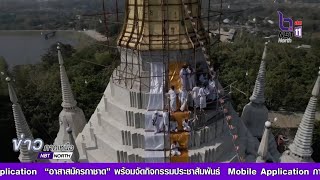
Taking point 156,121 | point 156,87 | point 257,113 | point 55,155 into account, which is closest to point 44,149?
point 55,155

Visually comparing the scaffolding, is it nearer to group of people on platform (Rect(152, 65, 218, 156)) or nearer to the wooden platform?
the wooden platform

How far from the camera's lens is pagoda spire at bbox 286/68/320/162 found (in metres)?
12.1

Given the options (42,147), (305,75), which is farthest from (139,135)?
(305,75)

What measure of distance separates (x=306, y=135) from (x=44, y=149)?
1148 cm

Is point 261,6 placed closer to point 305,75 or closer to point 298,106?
point 305,75

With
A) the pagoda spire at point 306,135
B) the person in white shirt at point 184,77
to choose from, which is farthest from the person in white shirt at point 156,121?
the pagoda spire at point 306,135

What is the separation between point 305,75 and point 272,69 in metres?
4.24

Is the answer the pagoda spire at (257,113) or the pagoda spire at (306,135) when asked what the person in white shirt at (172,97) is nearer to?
the pagoda spire at (306,135)

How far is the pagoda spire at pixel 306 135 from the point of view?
12.1 m

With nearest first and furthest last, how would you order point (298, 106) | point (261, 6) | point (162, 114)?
point (162, 114) → point (298, 106) → point (261, 6)

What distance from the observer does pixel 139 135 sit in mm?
13469

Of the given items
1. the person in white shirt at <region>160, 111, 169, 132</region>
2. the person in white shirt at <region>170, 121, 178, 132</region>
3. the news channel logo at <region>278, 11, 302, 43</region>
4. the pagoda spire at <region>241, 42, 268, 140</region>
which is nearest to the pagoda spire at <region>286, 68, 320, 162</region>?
the pagoda spire at <region>241, 42, 268, 140</region>

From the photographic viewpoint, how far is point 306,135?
1241cm

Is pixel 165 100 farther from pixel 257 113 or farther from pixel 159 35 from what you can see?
pixel 257 113
